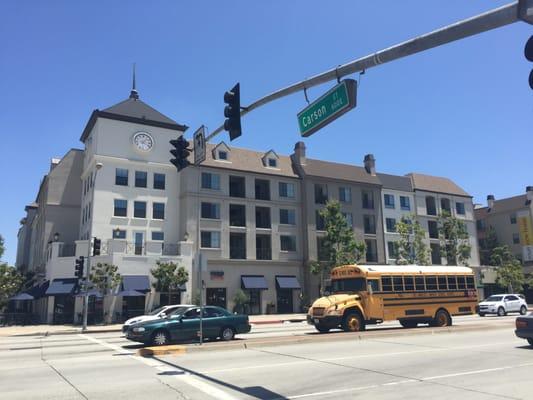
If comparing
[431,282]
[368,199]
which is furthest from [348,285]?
[368,199]

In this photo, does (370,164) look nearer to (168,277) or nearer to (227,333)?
(168,277)

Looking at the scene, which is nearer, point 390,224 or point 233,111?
point 233,111

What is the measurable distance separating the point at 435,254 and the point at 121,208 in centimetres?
3923

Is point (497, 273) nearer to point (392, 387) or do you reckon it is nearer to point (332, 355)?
point (332, 355)

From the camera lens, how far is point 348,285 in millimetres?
22125

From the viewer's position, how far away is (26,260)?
72.8 m

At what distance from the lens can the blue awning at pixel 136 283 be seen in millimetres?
38938

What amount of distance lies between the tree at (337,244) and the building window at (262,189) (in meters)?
6.52

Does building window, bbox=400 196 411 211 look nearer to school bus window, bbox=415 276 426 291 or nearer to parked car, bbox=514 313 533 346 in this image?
school bus window, bbox=415 276 426 291

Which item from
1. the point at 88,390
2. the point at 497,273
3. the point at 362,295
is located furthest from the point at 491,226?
the point at 88,390

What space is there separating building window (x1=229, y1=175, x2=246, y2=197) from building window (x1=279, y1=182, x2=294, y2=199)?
13.9 feet

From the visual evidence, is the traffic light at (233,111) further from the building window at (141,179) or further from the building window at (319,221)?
the building window at (319,221)

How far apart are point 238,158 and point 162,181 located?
8735 mm

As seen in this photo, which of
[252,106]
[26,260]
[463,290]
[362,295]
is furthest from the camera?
[26,260]
